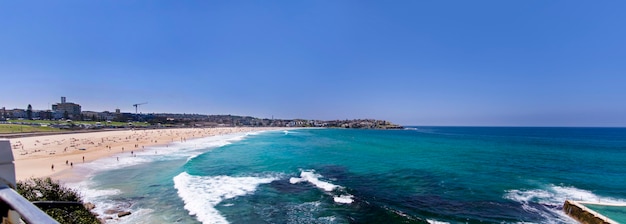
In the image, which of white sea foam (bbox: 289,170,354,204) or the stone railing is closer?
the stone railing

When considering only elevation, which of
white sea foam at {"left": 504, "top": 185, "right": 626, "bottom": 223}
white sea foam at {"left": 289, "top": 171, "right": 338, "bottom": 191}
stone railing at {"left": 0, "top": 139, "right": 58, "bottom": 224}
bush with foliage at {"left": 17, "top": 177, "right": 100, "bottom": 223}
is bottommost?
white sea foam at {"left": 504, "top": 185, "right": 626, "bottom": 223}

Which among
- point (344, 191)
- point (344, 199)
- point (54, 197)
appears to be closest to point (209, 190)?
point (344, 191)

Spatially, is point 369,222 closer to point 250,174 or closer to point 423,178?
point 423,178

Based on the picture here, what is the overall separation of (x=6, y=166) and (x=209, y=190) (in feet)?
62.9

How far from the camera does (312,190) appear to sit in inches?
837

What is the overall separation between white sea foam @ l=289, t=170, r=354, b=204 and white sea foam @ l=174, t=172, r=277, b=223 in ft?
8.31

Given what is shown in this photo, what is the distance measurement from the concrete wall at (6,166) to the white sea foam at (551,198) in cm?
2050

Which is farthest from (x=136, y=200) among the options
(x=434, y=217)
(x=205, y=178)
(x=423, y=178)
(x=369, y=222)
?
(x=423, y=178)

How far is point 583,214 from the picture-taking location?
1550 cm

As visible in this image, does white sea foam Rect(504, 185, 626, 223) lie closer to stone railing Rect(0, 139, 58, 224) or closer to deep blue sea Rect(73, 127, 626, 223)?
deep blue sea Rect(73, 127, 626, 223)

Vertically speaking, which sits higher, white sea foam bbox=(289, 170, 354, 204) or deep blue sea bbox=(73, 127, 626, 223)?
white sea foam bbox=(289, 170, 354, 204)

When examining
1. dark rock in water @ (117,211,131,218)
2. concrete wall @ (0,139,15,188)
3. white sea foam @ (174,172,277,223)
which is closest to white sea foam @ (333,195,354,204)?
white sea foam @ (174,172,277,223)

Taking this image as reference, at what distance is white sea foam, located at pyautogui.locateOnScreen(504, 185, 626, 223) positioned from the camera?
16.5 metres

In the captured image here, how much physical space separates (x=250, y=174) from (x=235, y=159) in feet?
37.4
